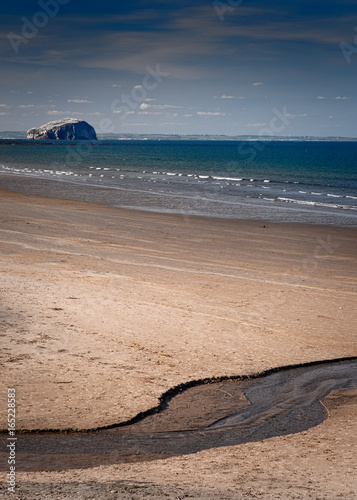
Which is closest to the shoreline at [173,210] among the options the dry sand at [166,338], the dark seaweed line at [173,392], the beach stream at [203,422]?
the dry sand at [166,338]

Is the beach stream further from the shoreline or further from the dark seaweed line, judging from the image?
the shoreline

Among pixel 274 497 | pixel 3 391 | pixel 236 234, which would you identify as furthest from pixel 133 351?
pixel 236 234

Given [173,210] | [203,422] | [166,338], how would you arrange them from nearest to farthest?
[203,422] → [166,338] → [173,210]

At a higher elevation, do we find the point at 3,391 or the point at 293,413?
the point at 3,391

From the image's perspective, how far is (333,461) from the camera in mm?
4676

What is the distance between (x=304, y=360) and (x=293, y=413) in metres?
1.58

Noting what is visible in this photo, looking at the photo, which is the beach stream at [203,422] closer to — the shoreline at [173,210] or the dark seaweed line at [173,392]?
the dark seaweed line at [173,392]

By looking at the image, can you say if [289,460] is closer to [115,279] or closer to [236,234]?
[115,279]

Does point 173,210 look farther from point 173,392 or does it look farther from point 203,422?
point 203,422

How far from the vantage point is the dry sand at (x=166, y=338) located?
4.29 metres

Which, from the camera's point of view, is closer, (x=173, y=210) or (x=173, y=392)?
(x=173, y=392)

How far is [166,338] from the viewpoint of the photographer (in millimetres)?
7738

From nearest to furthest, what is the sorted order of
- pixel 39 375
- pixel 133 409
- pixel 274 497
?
pixel 274 497 < pixel 133 409 < pixel 39 375

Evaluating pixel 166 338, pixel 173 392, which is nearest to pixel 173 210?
pixel 166 338
